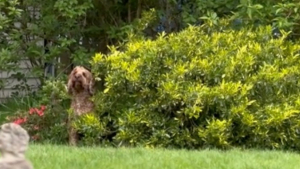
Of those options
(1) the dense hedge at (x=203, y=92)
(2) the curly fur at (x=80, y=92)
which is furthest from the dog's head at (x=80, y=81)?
(1) the dense hedge at (x=203, y=92)

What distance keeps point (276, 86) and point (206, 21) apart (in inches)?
62.0

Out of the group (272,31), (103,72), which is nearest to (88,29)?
(103,72)

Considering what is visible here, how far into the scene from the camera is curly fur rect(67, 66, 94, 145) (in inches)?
344

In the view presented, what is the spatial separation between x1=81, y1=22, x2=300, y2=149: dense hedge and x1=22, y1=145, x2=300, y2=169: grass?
811 mm

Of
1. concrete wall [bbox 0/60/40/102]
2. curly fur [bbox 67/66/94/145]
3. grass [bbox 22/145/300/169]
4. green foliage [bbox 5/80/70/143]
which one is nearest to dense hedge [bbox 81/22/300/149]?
curly fur [bbox 67/66/94/145]

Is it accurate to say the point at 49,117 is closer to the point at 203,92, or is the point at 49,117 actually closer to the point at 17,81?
the point at 203,92

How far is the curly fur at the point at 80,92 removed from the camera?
8750mm

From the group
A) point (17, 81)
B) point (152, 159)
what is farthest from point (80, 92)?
point (17, 81)

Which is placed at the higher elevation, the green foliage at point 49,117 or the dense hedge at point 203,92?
the dense hedge at point 203,92

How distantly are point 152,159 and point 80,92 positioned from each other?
2354mm

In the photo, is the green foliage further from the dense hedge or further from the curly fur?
the dense hedge

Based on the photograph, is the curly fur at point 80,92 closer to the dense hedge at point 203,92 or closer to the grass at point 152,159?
the dense hedge at point 203,92

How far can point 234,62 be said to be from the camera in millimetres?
8648

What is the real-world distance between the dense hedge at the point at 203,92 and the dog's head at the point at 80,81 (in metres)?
0.15
